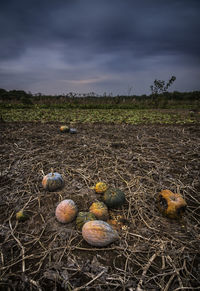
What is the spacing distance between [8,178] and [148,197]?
8.84 ft

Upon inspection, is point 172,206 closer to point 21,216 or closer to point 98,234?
point 98,234

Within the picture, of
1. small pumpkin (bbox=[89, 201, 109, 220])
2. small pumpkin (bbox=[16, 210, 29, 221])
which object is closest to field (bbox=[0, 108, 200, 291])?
small pumpkin (bbox=[16, 210, 29, 221])

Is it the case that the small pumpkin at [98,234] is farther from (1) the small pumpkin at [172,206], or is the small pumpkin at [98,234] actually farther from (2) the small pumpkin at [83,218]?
(1) the small pumpkin at [172,206]

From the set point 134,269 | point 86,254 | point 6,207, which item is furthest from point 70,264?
point 6,207

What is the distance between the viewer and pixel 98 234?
1.61 metres

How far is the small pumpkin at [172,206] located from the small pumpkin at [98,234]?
2.83 ft

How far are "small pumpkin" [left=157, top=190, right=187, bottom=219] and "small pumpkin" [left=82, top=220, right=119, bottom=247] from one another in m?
Answer: 0.86

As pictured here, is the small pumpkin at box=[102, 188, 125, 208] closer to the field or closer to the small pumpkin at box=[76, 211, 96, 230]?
the field

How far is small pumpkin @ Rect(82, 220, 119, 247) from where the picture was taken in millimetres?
1624

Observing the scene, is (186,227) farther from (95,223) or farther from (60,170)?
(60,170)

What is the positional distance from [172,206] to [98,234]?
108 cm

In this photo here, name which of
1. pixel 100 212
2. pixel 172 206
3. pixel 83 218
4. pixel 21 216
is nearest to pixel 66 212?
pixel 83 218

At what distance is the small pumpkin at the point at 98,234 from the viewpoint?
1.62 metres

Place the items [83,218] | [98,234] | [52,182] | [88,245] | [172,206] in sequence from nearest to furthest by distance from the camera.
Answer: [98,234] < [88,245] < [83,218] < [172,206] < [52,182]
